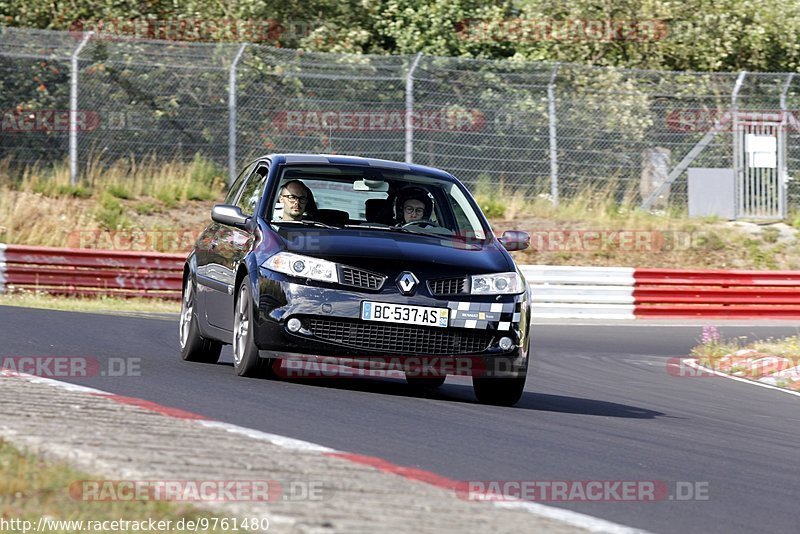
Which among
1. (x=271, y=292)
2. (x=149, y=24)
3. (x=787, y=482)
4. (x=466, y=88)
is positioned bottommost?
Result: (x=787, y=482)

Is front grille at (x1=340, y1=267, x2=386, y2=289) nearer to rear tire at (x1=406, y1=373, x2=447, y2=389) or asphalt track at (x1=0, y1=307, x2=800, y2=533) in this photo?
asphalt track at (x1=0, y1=307, x2=800, y2=533)

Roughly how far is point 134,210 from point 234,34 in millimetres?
5973

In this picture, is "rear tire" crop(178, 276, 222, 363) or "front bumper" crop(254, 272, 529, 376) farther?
"rear tire" crop(178, 276, 222, 363)

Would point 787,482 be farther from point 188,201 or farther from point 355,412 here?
point 188,201

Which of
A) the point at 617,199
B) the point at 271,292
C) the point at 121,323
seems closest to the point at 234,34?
the point at 617,199

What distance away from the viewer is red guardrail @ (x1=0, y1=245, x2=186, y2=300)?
2019cm

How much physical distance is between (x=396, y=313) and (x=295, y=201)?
1436 millimetres

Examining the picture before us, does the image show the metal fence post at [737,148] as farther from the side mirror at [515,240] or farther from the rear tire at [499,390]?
the rear tire at [499,390]

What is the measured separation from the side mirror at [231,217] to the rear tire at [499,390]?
182cm

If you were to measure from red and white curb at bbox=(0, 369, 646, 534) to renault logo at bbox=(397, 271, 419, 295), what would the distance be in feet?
6.42

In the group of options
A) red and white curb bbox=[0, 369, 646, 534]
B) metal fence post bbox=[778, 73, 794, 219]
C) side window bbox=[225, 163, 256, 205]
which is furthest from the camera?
metal fence post bbox=[778, 73, 794, 219]

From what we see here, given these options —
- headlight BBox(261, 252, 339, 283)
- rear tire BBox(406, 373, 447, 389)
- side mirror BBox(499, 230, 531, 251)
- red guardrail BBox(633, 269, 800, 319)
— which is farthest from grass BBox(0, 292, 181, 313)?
headlight BBox(261, 252, 339, 283)

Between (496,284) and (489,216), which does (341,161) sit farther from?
(489,216)

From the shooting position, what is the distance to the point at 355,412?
7941mm
